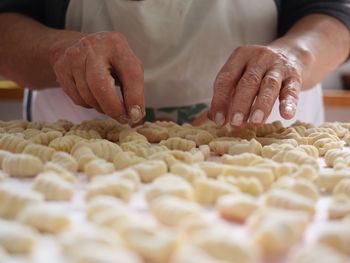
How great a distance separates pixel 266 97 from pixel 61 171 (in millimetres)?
470

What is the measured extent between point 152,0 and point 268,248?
1005 mm

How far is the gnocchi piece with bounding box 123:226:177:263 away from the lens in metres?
0.47

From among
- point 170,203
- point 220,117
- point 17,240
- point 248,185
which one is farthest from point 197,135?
point 17,240

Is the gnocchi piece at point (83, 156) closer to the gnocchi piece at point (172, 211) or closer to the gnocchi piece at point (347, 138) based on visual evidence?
the gnocchi piece at point (172, 211)

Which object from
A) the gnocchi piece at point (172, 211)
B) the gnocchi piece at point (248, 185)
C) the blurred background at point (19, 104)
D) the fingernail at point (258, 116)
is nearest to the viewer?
the gnocchi piece at point (172, 211)

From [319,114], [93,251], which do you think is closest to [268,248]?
[93,251]

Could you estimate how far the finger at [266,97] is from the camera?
102 cm

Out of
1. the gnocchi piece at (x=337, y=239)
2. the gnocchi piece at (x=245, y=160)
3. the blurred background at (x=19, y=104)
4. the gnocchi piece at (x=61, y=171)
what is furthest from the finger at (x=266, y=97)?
the blurred background at (x=19, y=104)

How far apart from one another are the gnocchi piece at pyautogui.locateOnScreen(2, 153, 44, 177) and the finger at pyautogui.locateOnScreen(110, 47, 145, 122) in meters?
0.31

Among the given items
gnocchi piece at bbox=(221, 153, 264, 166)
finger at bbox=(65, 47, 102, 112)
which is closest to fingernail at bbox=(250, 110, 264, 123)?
gnocchi piece at bbox=(221, 153, 264, 166)

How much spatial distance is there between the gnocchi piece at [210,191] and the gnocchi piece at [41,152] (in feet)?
0.95

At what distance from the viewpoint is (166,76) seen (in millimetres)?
1473

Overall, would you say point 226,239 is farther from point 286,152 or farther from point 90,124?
point 90,124

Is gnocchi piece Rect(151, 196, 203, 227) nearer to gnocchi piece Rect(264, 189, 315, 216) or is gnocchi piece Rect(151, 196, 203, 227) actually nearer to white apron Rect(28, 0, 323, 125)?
gnocchi piece Rect(264, 189, 315, 216)
